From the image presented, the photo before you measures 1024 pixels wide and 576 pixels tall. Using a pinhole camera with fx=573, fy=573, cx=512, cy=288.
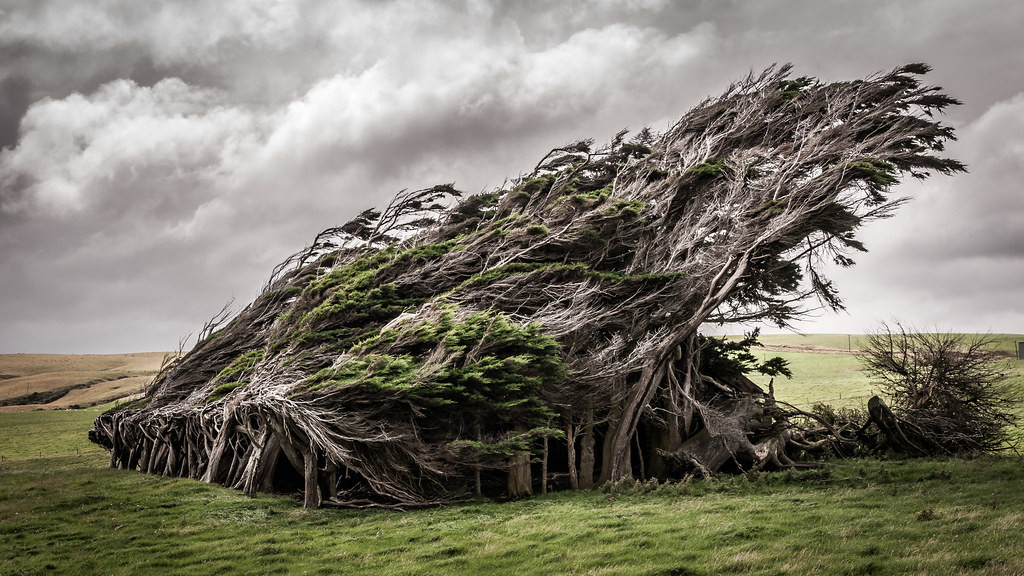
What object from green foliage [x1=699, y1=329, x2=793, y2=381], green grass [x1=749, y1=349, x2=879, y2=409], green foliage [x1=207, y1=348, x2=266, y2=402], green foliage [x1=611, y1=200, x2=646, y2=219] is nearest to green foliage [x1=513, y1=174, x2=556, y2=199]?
green foliage [x1=611, y1=200, x2=646, y2=219]

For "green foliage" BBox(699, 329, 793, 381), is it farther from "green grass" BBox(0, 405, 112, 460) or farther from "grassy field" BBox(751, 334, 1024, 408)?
"green grass" BBox(0, 405, 112, 460)

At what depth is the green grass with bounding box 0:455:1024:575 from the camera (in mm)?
7500

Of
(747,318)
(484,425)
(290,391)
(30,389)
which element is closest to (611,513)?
(484,425)

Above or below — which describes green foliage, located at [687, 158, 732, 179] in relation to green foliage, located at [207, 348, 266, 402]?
above

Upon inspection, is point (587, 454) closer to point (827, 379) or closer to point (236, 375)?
point (236, 375)

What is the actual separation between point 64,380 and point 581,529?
72.4 metres

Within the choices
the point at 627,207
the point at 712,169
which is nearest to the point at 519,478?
the point at 627,207

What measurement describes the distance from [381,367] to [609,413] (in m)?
6.43

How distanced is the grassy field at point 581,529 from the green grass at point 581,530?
0.04m

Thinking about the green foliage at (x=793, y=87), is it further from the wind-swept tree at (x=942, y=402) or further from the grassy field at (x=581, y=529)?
the grassy field at (x=581, y=529)

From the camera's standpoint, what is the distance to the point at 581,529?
9.59 m

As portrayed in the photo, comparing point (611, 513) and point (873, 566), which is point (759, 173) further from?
point (873, 566)

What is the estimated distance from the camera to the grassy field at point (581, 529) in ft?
24.6

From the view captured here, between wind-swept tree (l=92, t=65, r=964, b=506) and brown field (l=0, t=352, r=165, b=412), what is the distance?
34824 mm
